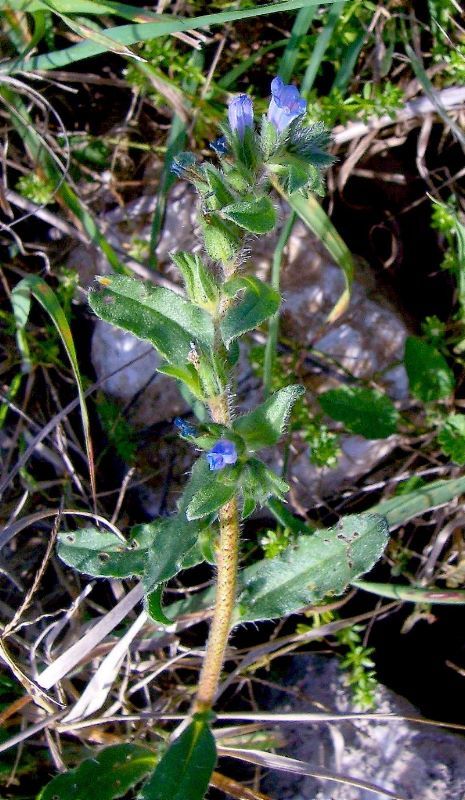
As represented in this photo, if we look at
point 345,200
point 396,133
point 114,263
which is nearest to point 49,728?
point 114,263

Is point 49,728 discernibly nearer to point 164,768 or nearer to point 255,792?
point 164,768

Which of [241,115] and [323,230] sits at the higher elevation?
[241,115]

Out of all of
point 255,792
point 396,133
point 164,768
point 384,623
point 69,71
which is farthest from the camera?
point 69,71

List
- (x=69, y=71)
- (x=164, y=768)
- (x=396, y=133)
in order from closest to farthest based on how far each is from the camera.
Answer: (x=164, y=768)
(x=396, y=133)
(x=69, y=71)

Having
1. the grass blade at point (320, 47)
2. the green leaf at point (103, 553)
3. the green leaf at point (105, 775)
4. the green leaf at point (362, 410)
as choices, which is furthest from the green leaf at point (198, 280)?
the green leaf at point (105, 775)

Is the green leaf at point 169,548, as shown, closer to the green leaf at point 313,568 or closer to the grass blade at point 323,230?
the green leaf at point 313,568

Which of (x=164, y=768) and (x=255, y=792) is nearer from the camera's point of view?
(x=164, y=768)

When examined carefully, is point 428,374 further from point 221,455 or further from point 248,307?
point 221,455

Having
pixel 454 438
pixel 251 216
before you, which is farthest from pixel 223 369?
pixel 454 438
